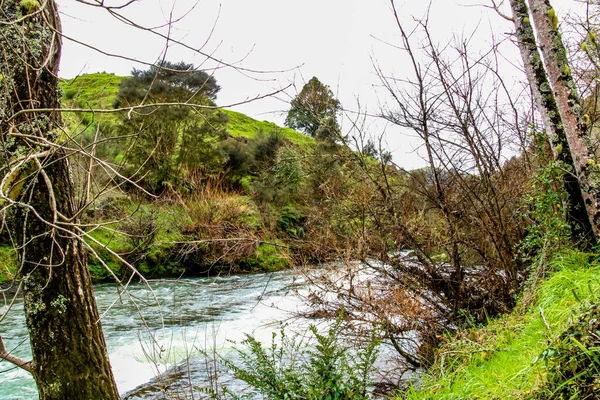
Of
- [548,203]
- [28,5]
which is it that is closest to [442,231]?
[548,203]

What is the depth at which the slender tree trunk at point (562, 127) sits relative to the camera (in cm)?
406

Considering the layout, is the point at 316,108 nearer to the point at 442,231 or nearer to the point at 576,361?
the point at 442,231

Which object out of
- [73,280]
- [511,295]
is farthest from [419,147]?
[73,280]

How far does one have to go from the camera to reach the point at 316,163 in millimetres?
6309

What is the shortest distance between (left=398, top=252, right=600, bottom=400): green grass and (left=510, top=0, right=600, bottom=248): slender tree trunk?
369 millimetres

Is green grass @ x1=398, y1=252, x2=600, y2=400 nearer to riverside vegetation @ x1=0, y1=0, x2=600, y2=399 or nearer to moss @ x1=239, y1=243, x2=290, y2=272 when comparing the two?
riverside vegetation @ x1=0, y1=0, x2=600, y2=399

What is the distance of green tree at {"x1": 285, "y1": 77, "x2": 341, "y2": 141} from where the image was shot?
18.8 ft

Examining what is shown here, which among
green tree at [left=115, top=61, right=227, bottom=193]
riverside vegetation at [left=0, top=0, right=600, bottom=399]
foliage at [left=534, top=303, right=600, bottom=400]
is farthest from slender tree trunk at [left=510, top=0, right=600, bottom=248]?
green tree at [left=115, top=61, right=227, bottom=193]

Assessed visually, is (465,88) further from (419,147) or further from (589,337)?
(589,337)

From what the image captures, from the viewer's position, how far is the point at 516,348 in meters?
2.80

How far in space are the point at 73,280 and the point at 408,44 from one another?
14.3 feet

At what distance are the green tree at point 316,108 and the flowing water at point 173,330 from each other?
6.96 ft

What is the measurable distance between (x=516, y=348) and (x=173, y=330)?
625cm

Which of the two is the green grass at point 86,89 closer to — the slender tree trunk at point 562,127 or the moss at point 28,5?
the moss at point 28,5
